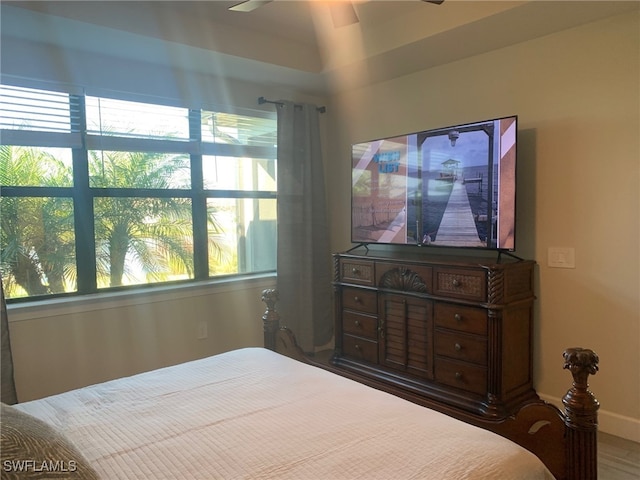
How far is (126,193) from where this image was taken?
332 cm

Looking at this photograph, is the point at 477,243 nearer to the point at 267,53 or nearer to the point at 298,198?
the point at 298,198

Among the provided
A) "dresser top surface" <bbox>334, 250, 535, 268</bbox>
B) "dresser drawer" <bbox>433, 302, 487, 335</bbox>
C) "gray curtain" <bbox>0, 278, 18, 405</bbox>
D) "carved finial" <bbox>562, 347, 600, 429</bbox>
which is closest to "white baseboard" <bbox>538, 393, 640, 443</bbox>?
"dresser drawer" <bbox>433, 302, 487, 335</bbox>

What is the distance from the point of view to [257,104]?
395 centimetres

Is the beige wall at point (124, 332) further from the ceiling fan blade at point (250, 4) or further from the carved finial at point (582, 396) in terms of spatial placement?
the carved finial at point (582, 396)

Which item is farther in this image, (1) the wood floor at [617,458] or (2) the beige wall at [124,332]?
(2) the beige wall at [124,332]

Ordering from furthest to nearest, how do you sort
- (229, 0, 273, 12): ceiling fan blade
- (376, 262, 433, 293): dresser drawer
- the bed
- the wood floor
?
(376, 262, 433, 293): dresser drawer → the wood floor → (229, 0, 273, 12): ceiling fan blade → the bed

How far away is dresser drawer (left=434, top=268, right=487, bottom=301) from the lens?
2.76 m

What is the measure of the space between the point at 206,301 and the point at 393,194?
5.54 feet

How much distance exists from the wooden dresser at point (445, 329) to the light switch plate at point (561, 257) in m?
0.13

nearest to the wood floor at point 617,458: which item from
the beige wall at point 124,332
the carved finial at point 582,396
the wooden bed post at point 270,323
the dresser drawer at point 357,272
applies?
the carved finial at point 582,396

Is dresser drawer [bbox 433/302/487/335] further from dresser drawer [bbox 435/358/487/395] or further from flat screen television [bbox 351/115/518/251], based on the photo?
flat screen television [bbox 351/115/518/251]

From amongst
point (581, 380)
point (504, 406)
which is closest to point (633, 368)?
point (504, 406)

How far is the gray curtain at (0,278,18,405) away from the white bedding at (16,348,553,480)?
1223mm

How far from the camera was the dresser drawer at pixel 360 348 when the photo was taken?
3414mm
